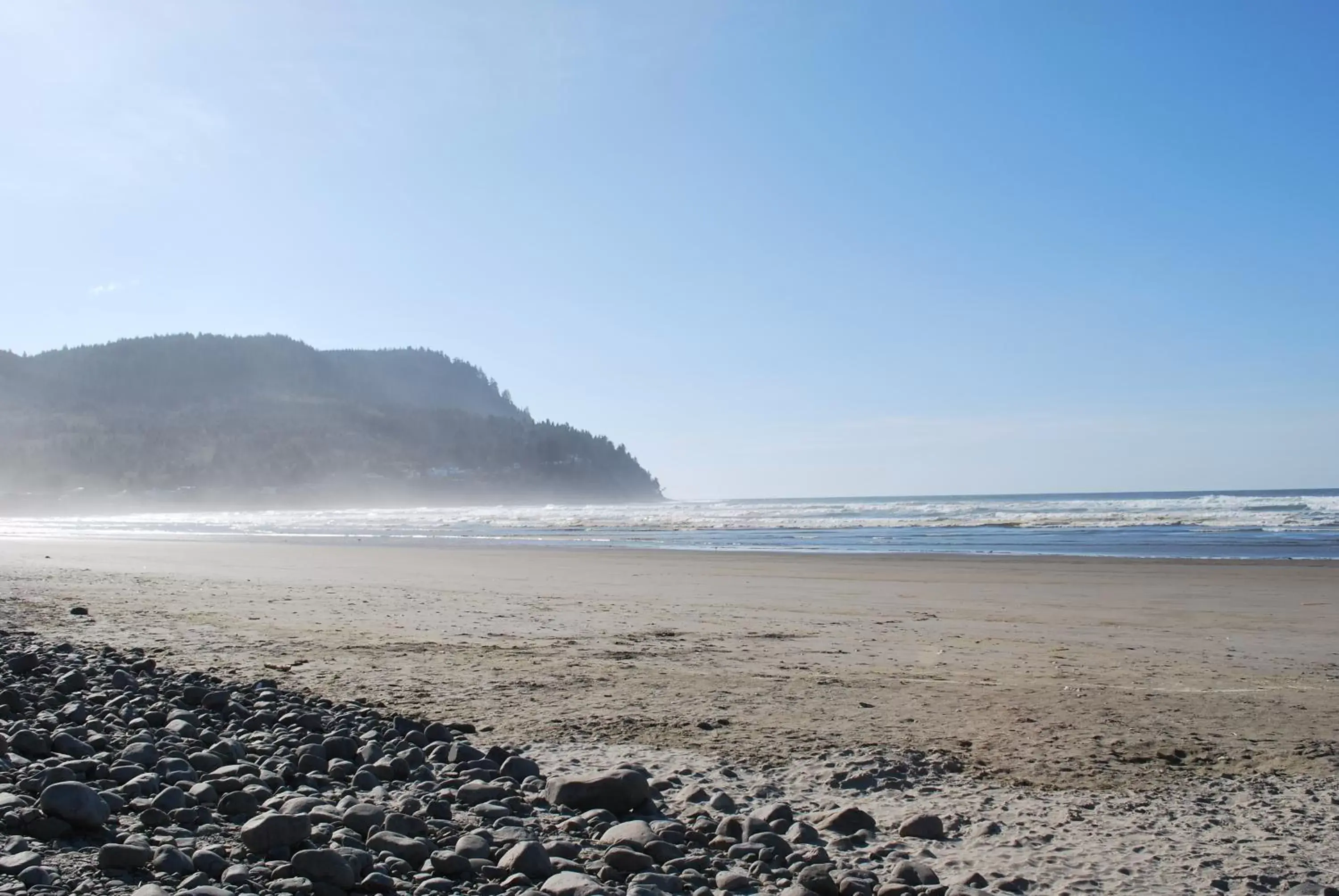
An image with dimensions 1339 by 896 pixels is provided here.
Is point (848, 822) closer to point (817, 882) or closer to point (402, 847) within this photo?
point (817, 882)

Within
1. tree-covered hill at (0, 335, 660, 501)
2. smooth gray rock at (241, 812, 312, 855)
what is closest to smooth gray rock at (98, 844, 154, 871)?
smooth gray rock at (241, 812, 312, 855)

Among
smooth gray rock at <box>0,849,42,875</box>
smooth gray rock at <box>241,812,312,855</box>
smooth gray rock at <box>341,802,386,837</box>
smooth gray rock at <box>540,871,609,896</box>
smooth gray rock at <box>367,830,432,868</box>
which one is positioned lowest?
smooth gray rock at <box>540,871,609,896</box>

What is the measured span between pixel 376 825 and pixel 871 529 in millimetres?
32985

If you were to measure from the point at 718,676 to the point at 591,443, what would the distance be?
149 meters

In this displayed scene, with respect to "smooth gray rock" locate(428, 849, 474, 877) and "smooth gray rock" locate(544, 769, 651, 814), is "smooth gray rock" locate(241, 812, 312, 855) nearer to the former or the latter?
"smooth gray rock" locate(428, 849, 474, 877)

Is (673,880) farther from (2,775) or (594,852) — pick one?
(2,775)

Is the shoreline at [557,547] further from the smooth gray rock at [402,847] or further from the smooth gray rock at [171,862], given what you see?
the smooth gray rock at [171,862]

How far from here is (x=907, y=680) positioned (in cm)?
655

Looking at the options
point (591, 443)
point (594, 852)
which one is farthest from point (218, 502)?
point (594, 852)

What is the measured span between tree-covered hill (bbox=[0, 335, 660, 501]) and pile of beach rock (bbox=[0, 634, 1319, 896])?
112530 mm

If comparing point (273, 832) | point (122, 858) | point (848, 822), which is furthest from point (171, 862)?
point (848, 822)

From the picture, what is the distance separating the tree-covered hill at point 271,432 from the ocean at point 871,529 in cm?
5464

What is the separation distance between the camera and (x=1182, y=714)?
5.35 metres

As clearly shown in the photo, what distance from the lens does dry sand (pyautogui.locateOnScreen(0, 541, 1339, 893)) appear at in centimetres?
364
